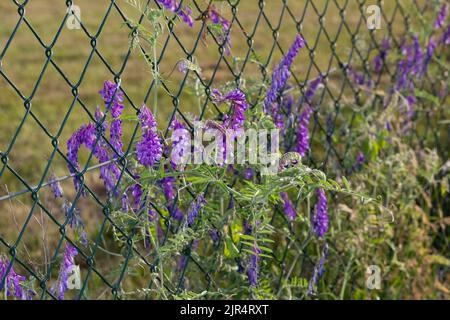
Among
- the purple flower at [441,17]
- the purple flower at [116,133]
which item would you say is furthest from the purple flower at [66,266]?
the purple flower at [441,17]

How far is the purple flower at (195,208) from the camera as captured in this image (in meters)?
2.16

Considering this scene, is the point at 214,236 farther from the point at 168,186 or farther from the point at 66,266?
→ the point at 66,266

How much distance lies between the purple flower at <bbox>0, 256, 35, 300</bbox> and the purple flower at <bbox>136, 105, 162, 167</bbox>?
0.41 m

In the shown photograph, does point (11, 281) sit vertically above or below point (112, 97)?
below

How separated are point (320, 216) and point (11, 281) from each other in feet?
3.48

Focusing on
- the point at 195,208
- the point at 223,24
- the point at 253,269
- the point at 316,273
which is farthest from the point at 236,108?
the point at 316,273

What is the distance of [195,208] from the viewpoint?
2156mm

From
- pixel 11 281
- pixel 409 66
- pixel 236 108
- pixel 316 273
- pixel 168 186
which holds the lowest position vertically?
pixel 11 281

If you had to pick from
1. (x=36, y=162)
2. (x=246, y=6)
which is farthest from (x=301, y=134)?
(x=246, y=6)

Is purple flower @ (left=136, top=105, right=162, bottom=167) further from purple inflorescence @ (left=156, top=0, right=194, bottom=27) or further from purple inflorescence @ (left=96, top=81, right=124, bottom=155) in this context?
purple inflorescence @ (left=156, top=0, right=194, bottom=27)

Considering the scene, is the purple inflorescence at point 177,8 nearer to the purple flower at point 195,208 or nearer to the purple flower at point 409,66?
the purple flower at point 195,208

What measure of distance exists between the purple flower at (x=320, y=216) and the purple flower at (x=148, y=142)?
31.2 inches

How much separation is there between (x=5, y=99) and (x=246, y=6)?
3386 millimetres
